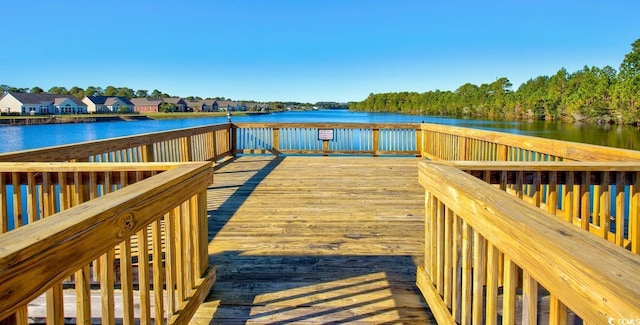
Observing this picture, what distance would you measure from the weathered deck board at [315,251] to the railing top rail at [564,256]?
1001 mm

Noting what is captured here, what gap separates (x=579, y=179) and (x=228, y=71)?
60802mm

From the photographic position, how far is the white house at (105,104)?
85.3m

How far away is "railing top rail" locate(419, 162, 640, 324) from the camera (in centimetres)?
71

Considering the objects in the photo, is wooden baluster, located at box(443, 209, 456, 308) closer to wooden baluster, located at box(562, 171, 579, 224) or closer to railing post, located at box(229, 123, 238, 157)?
wooden baluster, located at box(562, 171, 579, 224)

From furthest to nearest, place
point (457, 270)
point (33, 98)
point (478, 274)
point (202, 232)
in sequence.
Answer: point (33, 98) < point (202, 232) < point (457, 270) < point (478, 274)

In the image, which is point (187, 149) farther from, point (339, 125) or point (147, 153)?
point (339, 125)

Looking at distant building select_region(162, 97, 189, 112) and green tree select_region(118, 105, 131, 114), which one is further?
distant building select_region(162, 97, 189, 112)

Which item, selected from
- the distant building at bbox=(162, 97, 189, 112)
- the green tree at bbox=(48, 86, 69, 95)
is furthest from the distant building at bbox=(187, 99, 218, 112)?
the green tree at bbox=(48, 86, 69, 95)

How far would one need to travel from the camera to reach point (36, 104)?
72875 millimetres

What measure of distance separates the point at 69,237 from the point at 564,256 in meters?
1.26

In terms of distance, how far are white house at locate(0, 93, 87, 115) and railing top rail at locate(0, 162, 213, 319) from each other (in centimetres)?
8759

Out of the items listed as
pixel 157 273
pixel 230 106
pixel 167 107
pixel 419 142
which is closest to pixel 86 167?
pixel 157 273

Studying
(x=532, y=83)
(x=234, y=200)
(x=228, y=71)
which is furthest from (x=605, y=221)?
(x=532, y=83)

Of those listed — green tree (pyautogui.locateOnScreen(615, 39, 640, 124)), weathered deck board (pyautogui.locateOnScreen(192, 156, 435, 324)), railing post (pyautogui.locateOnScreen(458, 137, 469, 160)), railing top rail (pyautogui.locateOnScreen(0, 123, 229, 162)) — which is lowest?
weathered deck board (pyautogui.locateOnScreen(192, 156, 435, 324))
